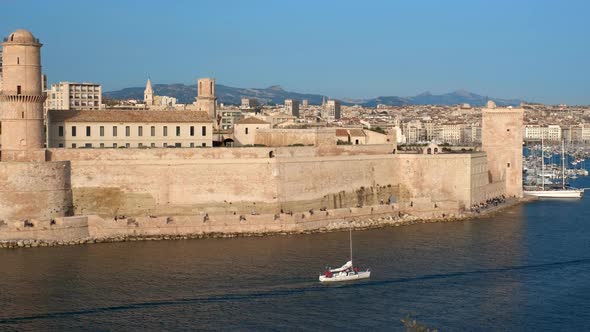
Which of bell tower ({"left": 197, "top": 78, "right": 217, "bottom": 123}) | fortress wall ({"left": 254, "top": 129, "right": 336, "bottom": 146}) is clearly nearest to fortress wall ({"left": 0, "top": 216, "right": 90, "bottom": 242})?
bell tower ({"left": 197, "top": 78, "right": 217, "bottom": 123})

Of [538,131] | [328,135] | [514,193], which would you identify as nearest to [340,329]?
[328,135]

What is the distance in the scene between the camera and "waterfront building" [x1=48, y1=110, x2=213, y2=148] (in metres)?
29.0

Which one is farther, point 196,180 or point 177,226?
point 196,180

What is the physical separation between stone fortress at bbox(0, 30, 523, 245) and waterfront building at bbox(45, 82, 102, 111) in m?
27.9

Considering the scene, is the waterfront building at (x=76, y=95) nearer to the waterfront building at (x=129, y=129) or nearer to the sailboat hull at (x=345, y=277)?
the waterfront building at (x=129, y=129)

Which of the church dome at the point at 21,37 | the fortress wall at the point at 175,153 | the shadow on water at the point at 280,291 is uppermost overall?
the church dome at the point at 21,37

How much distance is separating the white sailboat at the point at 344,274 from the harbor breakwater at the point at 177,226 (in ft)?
18.8

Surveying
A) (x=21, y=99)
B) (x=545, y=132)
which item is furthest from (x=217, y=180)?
(x=545, y=132)

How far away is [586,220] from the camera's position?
31.2m

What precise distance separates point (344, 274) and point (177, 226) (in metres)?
6.92

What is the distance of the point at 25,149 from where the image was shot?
26.2 m

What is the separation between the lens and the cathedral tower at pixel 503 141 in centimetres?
3722

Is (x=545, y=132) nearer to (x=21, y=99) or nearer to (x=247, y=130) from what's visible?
(x=247, y=130)

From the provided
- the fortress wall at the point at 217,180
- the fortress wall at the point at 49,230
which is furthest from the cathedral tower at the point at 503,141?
the fortress wall at the point at 49,230
